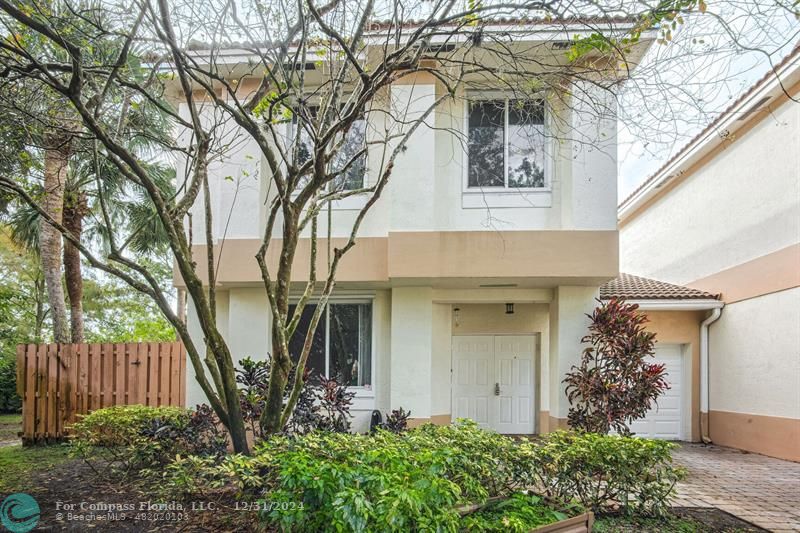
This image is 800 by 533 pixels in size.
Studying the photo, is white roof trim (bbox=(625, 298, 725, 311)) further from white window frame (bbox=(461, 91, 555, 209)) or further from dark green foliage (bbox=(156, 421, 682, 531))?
dark green foliage (bbox=(156, 421, 682, 531))

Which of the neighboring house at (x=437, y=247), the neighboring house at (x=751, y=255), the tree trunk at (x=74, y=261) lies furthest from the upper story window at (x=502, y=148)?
the tree trunk at (x=74, y=261)

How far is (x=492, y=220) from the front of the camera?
946 centimetres

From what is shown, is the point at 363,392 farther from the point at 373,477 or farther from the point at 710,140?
the point at 710,140

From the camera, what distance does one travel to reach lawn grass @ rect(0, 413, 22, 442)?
11364 mm

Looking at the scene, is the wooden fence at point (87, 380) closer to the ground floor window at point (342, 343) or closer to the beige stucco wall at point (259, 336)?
the beige stucco wall at point (259, 336)

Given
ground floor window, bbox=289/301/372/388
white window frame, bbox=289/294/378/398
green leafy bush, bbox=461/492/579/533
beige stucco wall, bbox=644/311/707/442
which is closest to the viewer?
green leafy bush, bbox=461/492/579/533

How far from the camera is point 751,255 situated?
10781 mm

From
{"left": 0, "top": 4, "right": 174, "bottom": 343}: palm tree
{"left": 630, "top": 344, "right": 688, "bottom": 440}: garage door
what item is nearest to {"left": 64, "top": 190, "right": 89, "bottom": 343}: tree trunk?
{"left": 0, "top": 4, "right": 174, "bottom": 343}: palm tree

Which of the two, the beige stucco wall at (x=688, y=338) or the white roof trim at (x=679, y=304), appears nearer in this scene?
the white roof trim at (x=679, y=304)

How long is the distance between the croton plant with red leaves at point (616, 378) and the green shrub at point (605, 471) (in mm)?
2606

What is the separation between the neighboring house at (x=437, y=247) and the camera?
8859 millimetres

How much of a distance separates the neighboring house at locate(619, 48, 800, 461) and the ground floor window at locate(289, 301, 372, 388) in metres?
6.76

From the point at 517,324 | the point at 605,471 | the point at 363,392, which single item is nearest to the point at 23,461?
the point at 363,392

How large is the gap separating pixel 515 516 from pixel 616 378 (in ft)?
15.4
